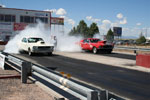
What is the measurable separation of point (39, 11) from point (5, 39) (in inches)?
303

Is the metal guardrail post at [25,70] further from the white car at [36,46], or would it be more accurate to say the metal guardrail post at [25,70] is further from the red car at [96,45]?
the red car at [96,45]

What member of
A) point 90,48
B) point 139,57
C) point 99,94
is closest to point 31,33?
point 90,48

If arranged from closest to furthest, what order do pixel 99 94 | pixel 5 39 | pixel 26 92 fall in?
pixel 99 94 < pixel 26 92 < pixel 5 39

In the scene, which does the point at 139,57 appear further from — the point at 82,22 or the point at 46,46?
the point at 82,22

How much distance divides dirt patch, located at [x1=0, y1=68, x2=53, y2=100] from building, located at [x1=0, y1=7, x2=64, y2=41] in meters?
30.0

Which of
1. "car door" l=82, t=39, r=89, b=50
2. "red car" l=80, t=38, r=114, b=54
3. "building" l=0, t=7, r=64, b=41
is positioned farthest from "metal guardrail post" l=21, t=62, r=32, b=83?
"building" l=0, t=7, r=64, b=41

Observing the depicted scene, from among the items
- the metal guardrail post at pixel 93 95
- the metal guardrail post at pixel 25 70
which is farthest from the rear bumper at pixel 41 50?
the metal guardrail post at pixel 93 95

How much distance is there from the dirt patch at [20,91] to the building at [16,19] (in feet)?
98.5

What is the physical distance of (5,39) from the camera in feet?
117

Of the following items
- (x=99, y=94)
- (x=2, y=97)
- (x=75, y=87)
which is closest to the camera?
(x=99, y=94)

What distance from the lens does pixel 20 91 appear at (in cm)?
600

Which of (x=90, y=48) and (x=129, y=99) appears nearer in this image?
(x=129, y=99)

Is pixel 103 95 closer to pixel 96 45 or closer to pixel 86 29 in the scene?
pixel 96 45

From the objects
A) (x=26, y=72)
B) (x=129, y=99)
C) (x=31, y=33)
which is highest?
(x=31, y=33)
